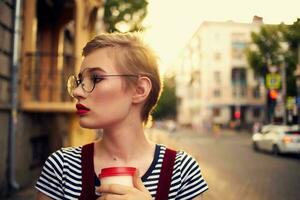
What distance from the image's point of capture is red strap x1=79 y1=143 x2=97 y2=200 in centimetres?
145

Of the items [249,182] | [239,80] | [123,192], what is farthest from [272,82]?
[239,80]

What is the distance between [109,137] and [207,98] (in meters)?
49.9

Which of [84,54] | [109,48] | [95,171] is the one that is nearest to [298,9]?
[109,48]

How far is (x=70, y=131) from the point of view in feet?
33.6

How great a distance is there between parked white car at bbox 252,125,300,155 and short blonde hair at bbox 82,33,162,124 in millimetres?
14597

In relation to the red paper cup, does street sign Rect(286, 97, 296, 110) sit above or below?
above

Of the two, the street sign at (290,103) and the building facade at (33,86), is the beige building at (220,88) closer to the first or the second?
the street sign at (290,103)

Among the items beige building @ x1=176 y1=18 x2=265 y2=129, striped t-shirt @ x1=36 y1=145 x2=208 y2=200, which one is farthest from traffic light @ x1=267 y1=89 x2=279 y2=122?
beige building @ x1=176 y1=18 x2=265 y2=129

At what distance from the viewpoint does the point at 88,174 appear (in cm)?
148

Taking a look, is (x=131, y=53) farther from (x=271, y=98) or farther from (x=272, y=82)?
(x=271, y=98)

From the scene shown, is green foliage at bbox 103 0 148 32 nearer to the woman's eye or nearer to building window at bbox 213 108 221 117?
the woman's eye

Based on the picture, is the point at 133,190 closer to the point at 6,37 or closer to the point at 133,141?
the point at 133,141

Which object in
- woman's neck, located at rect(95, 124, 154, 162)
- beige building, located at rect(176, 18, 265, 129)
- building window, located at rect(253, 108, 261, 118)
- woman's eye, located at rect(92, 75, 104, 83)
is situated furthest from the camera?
building window, located at rect(253, 108, 261, 118)

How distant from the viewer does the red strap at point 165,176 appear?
1.43 metres
